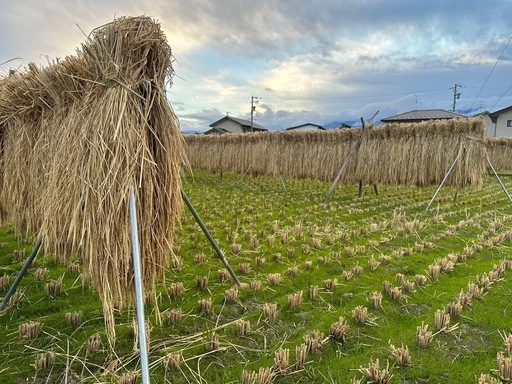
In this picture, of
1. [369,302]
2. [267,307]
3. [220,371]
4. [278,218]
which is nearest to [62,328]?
[220,371]

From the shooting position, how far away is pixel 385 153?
11352 millimetres

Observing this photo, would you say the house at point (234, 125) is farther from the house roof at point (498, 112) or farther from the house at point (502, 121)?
the house at point (502, 121)

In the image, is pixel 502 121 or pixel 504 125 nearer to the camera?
pixel 504 125

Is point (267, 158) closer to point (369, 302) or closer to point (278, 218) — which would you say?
point (278, 218)

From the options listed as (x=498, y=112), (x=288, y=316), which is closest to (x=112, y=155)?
(x=288, y=316)

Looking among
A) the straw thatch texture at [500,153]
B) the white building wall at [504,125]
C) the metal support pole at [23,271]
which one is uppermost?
the white building wall at [504,125]

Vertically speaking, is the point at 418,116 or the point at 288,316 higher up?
the point at 418,116

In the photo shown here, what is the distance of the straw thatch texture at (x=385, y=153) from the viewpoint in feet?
32.1

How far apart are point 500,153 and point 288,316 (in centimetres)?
3001

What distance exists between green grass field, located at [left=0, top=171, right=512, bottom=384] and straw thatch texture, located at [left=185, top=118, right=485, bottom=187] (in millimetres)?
4742

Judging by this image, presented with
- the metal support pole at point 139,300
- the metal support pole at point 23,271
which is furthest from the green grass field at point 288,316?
the metal support pole at point 139,300

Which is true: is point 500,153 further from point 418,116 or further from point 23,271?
point 23,271

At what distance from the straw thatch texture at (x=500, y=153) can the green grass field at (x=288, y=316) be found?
2486 centimetres

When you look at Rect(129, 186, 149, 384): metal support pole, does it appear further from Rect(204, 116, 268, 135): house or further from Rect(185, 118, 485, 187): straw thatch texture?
Rect(204, 116, 268, 135): house
